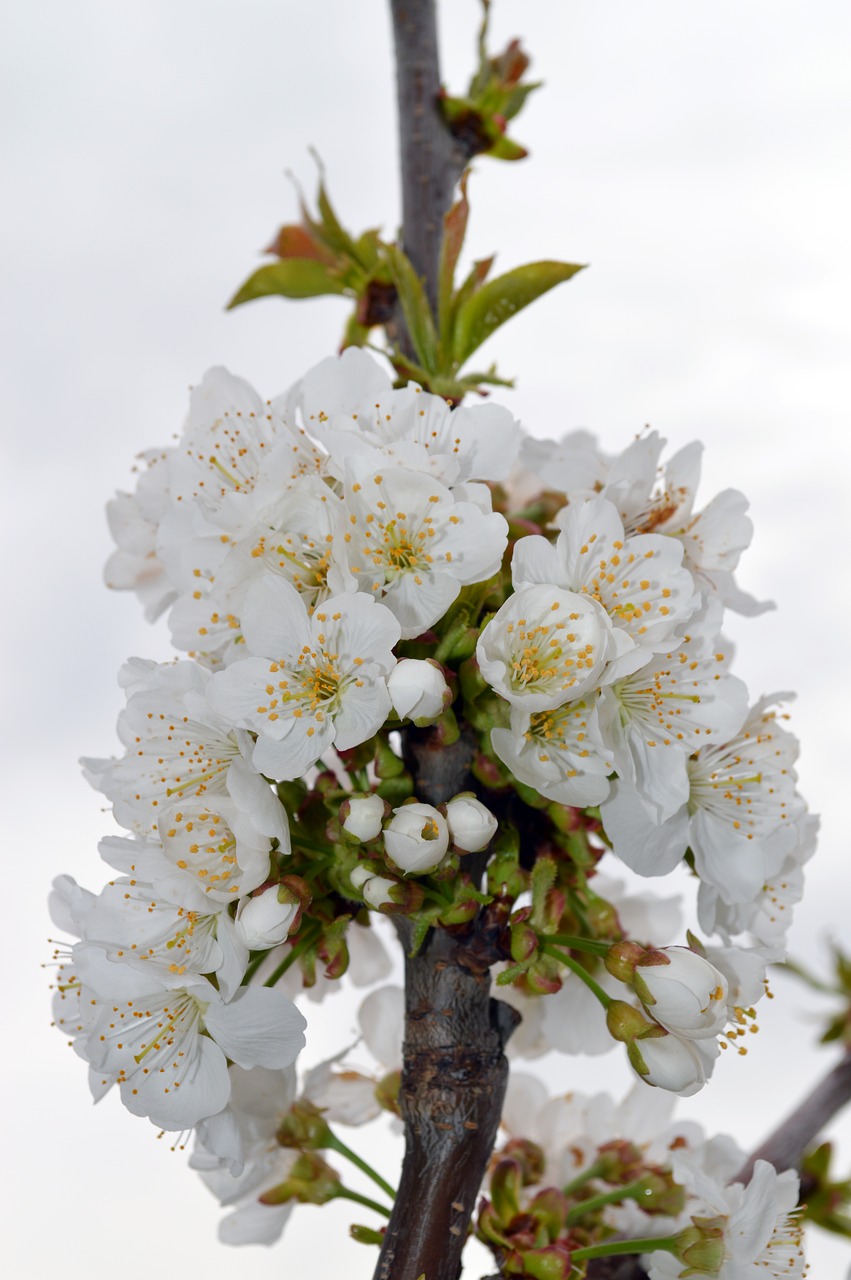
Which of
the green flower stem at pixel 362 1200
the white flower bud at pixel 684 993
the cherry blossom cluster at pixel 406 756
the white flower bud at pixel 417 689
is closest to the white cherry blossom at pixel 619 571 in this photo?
the cherry blossom cluster at pixel 406 756

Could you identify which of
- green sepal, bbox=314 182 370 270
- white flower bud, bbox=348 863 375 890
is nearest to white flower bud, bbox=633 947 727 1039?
white flower bud, bbox=348 863 375 890

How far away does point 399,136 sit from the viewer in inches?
63.6

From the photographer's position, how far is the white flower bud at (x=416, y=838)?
951 mm

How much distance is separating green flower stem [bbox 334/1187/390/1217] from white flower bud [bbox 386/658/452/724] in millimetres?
516

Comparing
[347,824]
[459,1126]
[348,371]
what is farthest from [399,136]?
[459,1126]

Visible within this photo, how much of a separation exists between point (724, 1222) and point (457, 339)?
0.86 metres

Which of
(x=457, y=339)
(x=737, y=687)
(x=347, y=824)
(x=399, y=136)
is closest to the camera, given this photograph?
(x=347, y=824)

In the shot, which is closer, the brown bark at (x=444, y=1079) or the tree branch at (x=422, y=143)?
the brown bark at (x=444, y=1079)

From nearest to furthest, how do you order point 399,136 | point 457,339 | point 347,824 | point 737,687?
point 347,824 < point 737,687 < point 457,339 < point 399,136

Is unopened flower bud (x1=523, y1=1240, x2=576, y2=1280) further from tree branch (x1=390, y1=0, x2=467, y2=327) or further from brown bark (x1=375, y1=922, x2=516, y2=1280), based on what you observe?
tree branch (x1=390, y1=0, x2=467, y2=327)

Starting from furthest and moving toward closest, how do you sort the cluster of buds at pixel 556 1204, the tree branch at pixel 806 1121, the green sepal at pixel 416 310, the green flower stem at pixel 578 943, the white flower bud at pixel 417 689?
the tree branch at pixel 806 1121
the green sepal at pixel 416 310
the cluster of buds at pixel 556 1204
the green flower stem at pixel 578 943
the white flower bud at pixel 417 689

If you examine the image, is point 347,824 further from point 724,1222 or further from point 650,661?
point 724,1222

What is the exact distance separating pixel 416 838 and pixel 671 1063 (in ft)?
0.88

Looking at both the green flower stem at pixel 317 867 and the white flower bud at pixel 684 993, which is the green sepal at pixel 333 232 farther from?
the white flower bud at pixel 684 993
